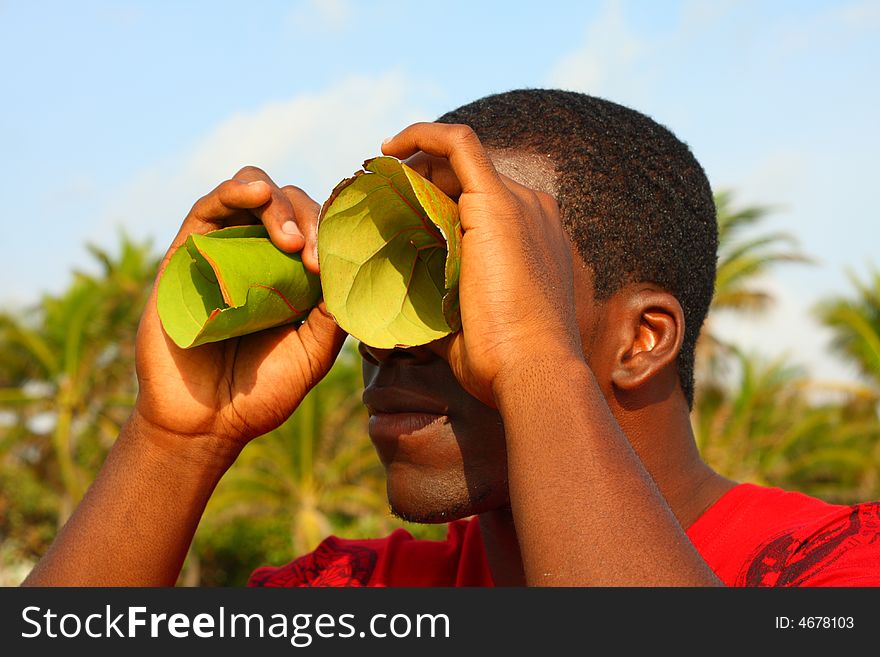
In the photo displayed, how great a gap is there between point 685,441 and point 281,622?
1.24 m

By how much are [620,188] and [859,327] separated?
18371 mm

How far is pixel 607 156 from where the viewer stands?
2672mm

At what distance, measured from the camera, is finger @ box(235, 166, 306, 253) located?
2330 millimetres

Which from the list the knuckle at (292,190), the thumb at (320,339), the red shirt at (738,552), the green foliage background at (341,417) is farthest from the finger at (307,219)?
the green foliage background at (341,417)

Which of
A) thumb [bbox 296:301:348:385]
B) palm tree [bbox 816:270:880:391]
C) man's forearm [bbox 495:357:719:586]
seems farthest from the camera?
palm tree [bbox 816:270:880:391]

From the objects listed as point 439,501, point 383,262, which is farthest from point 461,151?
point 439,501

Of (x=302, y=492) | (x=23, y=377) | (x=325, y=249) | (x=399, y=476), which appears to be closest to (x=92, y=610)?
(x=399, y=476)

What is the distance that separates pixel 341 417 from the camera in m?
21.8

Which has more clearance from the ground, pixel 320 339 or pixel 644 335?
pixel 320 339

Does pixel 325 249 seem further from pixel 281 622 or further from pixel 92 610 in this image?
pixel 92 610

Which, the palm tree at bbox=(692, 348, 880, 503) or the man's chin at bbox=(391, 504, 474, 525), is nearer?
the man's chin at bbox=(391, 504, 474, 525)

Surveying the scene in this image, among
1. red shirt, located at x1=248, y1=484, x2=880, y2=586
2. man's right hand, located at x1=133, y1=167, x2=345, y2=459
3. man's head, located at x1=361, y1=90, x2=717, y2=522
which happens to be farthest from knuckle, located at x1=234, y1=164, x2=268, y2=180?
red shirt, located at x1=248, y1=484, x2=880, y2=586

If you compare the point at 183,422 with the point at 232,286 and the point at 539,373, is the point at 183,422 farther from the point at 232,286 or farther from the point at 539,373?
the point at 539,373

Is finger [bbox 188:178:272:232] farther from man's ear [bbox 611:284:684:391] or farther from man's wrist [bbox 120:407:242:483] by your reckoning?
man's ear [bbox 611:284:684:391]
